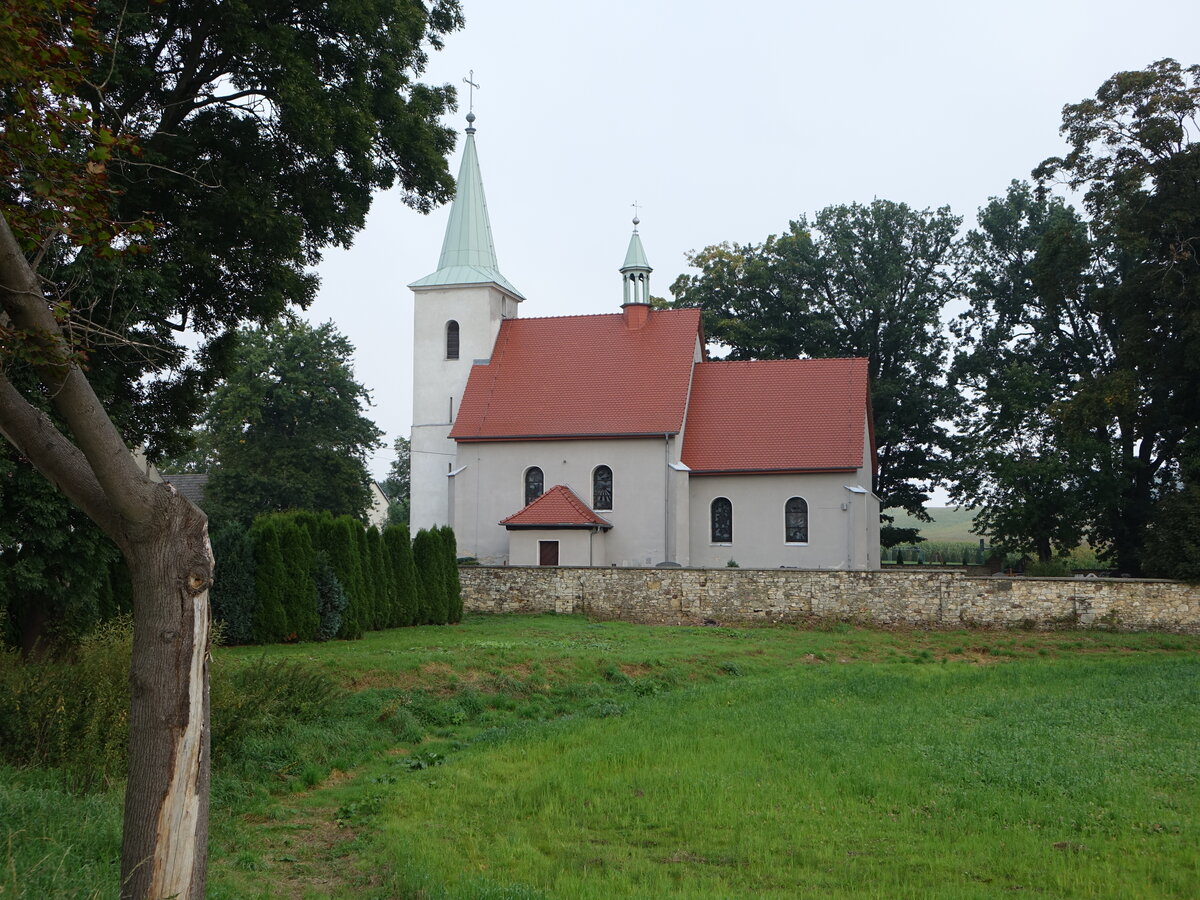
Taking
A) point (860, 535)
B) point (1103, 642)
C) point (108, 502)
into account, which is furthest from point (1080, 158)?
point (108, 502)

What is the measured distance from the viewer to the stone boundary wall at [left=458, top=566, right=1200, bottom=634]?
24.2m

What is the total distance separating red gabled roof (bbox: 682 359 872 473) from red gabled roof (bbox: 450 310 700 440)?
55.4 inches

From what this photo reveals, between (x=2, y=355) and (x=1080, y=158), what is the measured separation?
31262 mm

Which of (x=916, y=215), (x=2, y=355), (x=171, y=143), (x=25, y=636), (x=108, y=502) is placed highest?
(x=916, y=215)

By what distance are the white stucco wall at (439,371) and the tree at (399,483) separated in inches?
1574

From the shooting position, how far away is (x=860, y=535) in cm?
3400

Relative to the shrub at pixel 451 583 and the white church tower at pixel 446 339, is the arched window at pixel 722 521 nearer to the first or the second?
the white church tower at pixel 446 339

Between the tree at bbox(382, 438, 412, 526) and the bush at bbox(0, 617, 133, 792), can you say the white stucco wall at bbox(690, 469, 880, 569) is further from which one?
the tree at bbox(382, 438, 412, 526)

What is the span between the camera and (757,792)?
30.6ft

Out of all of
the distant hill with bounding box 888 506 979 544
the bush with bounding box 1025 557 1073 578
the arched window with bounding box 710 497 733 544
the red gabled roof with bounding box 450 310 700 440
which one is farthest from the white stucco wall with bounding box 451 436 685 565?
the distant hill with bounding box 888 506 979 544

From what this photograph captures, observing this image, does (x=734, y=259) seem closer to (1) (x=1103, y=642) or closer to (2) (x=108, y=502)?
(1) (x=1103, y=642)

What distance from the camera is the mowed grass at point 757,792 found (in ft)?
23.7

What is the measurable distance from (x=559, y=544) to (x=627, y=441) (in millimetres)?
4220

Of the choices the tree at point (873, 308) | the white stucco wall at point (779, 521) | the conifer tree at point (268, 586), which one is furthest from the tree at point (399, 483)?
the conifer tree at point (268, 586)
